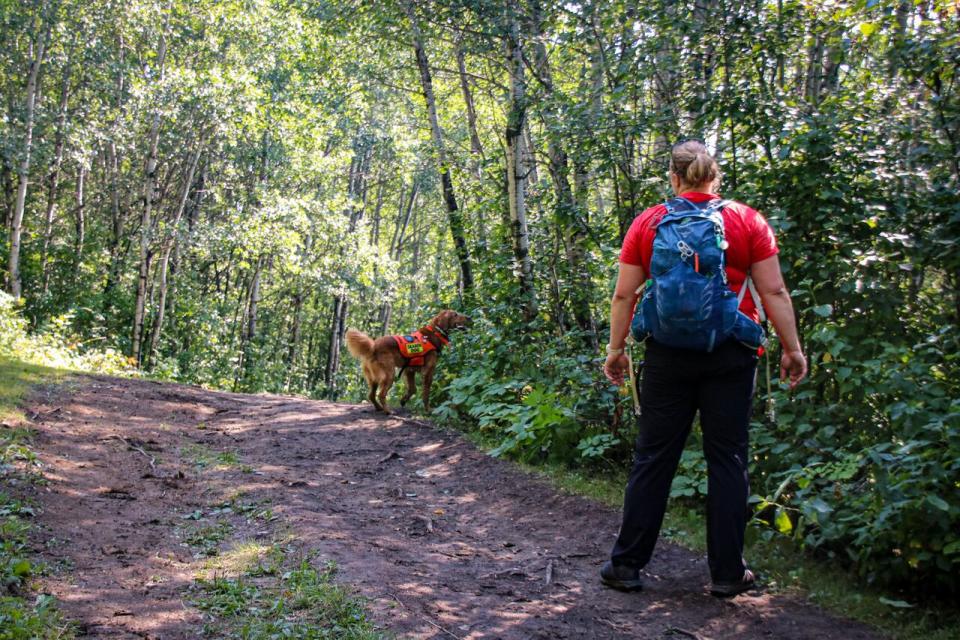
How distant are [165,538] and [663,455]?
2.96m

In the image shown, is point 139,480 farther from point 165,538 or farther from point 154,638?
point 154,638

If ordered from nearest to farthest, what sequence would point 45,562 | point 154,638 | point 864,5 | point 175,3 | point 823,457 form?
point 154,638
point 45,562
point 823,457
point 864,5
point 175,3

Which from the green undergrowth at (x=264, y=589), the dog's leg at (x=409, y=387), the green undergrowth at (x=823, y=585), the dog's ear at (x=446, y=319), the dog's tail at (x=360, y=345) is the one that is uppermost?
the dog's ear at (x=446, y=319)

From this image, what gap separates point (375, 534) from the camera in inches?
189

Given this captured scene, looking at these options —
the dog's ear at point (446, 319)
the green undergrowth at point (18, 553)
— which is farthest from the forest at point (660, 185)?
the green undergrowth at point (18, 553)

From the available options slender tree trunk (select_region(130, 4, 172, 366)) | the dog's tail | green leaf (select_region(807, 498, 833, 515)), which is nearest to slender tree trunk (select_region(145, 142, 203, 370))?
slender tree trunk (select_region(130, 4, 172, 366))

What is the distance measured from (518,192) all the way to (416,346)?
2.65m

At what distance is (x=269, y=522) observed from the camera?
15.9 ft

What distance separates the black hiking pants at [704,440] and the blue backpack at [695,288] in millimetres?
116

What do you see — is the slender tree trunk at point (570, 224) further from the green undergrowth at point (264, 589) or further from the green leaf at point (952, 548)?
the green leaf at point (952, 548)

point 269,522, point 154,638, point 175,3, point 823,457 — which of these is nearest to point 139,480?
point 269,522

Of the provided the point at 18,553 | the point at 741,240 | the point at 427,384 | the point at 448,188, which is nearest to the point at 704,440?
the point at 741,240

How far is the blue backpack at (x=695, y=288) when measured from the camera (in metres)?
3.33

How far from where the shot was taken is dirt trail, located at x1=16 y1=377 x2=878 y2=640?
133 inches
